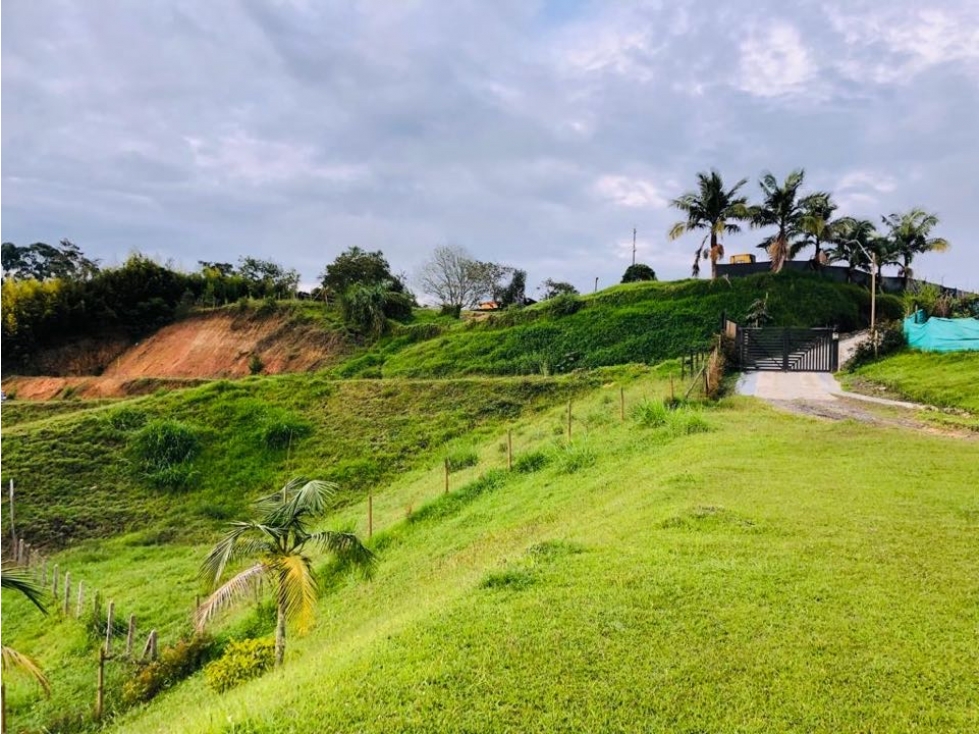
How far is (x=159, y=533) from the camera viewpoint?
17625 millimetres

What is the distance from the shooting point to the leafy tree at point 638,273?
4644 centimetres

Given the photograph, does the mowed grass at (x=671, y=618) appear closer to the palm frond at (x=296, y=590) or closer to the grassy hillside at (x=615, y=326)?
the palm frond at (x=296, y=590)

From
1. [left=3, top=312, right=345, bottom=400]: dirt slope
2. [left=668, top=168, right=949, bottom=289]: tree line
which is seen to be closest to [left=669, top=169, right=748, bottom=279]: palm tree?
[left=668, top=168, right=949, bottom=289]: tree line

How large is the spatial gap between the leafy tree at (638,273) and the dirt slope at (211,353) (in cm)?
2192

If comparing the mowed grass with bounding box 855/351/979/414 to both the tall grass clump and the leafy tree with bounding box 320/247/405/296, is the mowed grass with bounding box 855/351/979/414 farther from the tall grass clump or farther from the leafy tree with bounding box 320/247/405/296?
the leafy tree with bounding box 320/247/405/296

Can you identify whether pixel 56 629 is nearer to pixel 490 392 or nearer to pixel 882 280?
pixel 490 392

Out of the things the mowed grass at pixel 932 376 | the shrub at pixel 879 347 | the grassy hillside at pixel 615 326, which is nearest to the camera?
the mowed grass at pixel 932 376

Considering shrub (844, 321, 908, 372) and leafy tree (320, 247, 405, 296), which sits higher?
leafy tree (320, 247, 405, 296)

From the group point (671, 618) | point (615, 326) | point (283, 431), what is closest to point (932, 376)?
point (615, 326)

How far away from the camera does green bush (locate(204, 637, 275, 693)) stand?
22.6 feet

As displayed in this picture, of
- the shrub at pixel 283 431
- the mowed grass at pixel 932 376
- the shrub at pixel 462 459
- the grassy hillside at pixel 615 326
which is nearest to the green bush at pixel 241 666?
the shrub at pixel 462 459

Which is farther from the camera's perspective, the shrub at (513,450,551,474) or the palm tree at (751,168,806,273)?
the palm tree at (751,168,806,273)

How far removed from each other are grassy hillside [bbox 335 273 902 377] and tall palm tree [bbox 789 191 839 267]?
296 centimetres

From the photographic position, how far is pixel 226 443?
22750 millimetres
